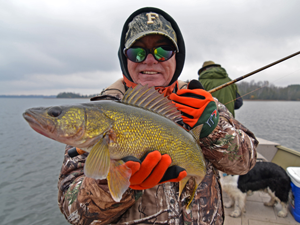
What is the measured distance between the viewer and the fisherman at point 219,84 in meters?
5.54

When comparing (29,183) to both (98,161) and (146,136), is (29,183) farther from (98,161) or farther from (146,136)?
(146,136)

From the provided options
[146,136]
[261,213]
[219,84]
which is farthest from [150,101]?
[261,213]

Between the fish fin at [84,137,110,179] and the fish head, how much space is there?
0.09 meters

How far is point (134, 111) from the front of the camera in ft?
5.40

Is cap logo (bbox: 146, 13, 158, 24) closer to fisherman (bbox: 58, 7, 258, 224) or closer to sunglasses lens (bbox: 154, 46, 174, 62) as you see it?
fisherman (bbox: 58, 7, 258, 224)

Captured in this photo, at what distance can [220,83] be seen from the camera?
571 centimetres

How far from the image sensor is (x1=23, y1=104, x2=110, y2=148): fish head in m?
1.47

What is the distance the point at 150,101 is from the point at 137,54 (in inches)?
31.1

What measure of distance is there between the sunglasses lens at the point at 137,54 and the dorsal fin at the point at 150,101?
0.63 m

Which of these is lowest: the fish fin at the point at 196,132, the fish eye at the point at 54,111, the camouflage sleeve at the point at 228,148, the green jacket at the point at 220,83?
the camouflage sleeve at the point at 228,148

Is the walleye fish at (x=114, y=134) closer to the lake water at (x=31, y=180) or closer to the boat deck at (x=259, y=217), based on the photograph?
the boat deck at (x=259, y=217)

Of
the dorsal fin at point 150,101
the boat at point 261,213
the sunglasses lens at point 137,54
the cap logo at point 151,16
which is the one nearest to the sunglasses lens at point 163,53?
the sunglasses lens at point 137,54

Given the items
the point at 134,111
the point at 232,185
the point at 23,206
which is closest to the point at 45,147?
the point at 23,206

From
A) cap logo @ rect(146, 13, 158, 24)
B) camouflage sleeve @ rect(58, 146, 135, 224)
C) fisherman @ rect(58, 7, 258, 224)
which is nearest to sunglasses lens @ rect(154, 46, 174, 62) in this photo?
fisherman @ rect(58, 7, 258, 224)
